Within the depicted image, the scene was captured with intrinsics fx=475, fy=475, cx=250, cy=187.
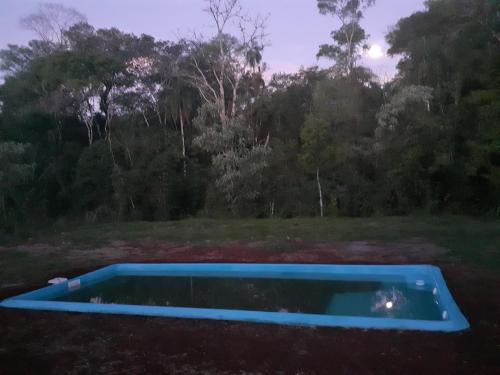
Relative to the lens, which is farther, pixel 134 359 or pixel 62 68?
pixel 62 68

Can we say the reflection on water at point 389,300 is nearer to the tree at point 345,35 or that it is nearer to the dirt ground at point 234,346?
the dirt ground at point 234,346

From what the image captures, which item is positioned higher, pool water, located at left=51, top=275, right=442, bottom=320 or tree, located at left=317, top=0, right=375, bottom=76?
tree, located at left=317, top=0, right=375, bottom=76

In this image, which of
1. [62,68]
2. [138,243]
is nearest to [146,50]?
[62,68]

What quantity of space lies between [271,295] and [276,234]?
3.99 meters

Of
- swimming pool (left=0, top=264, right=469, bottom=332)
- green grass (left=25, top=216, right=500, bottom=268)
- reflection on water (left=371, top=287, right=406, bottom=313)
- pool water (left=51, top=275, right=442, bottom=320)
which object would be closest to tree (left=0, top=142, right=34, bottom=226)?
green grass (left=25, top=216, right=500, bottom=268)

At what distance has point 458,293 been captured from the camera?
5324 mm

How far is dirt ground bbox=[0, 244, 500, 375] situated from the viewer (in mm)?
3566

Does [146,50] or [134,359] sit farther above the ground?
[146,50]

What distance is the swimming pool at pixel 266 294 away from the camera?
4.82m

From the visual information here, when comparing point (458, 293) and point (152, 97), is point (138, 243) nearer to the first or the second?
point (458, 293)

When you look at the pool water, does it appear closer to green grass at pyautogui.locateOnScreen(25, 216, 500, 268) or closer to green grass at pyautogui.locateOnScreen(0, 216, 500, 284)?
green grass at pyautogui.locateOnScreen(0, 216, 500, 284)

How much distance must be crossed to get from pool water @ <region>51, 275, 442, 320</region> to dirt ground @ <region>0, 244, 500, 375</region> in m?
0.73

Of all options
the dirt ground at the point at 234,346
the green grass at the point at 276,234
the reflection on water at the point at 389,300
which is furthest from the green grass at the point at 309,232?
the dirt ground at the point at 234,346

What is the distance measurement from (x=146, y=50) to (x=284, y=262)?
44.1 ft
